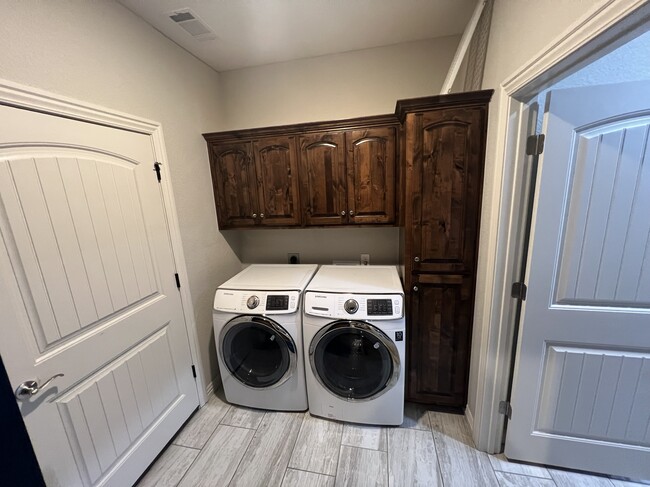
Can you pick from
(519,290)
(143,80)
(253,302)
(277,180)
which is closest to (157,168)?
(143,80)

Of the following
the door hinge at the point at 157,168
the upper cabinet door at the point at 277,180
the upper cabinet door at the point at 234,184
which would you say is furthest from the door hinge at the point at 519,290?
the door hinge at the point at 157,168

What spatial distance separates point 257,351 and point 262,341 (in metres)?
0.11

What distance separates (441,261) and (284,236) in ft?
4.54

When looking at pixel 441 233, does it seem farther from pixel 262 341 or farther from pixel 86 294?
pixel 86 294

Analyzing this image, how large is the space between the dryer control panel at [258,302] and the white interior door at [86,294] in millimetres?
336

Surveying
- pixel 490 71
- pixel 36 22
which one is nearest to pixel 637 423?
pixel 490 71

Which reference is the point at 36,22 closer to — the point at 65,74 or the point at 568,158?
the point at 65,74

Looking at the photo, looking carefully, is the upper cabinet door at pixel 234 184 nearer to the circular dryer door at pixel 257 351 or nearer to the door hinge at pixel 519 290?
the circular dryer door at pixel 257 351

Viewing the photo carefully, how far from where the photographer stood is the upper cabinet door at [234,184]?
6.65ft

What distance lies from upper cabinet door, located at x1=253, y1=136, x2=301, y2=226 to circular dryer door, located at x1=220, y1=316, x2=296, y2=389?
80 centimetres

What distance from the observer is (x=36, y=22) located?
1049 mm

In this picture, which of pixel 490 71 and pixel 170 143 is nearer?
pixel 490 71

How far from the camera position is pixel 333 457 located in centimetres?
157

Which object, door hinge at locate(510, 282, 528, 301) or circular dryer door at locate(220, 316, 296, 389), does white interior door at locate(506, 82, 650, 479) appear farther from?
circular dryer door at locate(220, 316, 296, 389)
